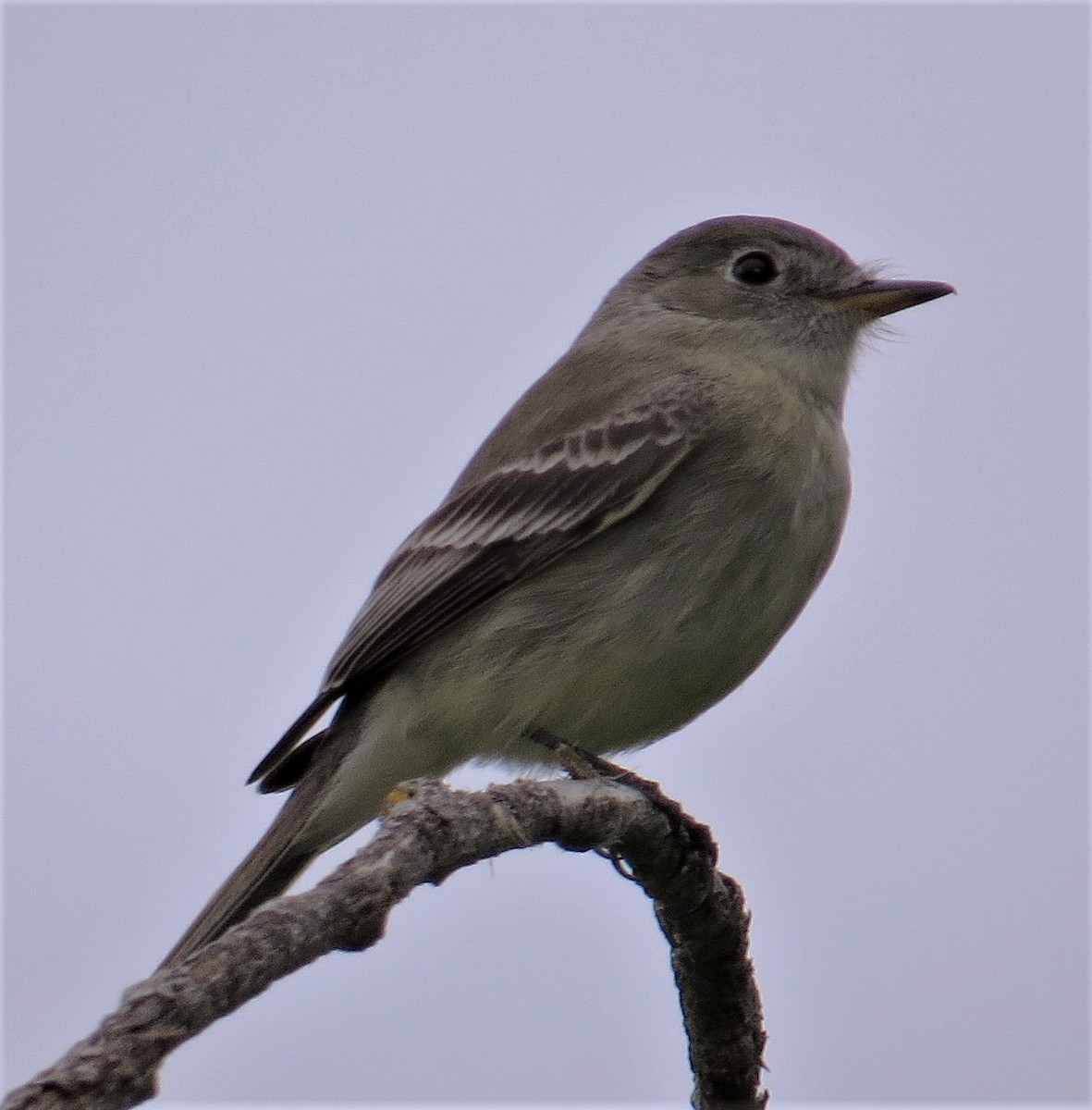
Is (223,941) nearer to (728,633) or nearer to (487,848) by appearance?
(487,848)

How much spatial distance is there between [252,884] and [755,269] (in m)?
3.71

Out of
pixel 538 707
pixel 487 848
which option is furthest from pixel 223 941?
pixel 538 707

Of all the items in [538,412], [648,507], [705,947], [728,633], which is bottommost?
[705,947]

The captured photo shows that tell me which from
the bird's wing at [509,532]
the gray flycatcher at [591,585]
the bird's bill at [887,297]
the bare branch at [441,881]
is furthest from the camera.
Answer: the bird's bill at [887,297]

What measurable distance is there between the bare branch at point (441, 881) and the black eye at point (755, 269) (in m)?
2.78

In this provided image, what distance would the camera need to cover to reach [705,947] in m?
5.56

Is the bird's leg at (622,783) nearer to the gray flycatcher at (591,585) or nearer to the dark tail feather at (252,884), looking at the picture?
the gray flycatcher at (591,585)

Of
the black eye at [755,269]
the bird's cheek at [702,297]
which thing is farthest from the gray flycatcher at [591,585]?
the black eye at [755,269]

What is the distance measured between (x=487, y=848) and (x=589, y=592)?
7.94ft

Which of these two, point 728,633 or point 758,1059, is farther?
point 728,633

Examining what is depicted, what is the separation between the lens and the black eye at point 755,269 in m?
8.12

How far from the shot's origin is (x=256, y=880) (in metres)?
6.70

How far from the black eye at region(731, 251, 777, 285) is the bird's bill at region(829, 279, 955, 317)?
321 millimetres

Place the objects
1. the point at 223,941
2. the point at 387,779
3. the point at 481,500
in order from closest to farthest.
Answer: the point at 223,941, the point at 387,779, the point at 481,500
